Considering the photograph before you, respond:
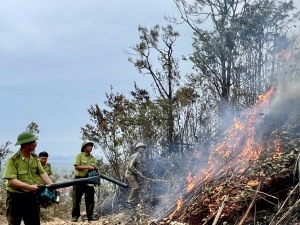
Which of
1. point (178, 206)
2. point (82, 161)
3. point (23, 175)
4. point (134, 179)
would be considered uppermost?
point (23, 175)

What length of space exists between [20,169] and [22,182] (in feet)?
0.74

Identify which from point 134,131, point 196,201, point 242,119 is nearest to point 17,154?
point 196,201

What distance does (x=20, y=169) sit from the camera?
5.48m

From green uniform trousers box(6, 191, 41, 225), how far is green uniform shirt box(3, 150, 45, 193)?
0.32 ft

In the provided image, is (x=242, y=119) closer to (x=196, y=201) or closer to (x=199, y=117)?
(x=196, y=201)

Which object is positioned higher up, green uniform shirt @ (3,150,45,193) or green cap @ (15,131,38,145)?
green cap @ (15,131,38,145)

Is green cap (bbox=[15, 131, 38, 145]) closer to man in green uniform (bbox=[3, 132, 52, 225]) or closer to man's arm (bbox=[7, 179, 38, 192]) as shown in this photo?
man in green uniform (bbox=[3, 132, 52, 225])

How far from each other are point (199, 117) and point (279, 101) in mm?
7659

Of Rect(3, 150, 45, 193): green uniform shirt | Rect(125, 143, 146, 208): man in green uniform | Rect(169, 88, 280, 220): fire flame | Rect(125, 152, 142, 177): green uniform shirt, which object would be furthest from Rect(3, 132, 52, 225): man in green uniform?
Rect(125, 152, 142, 177): green uniform shirt

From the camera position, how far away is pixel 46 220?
10.5 metres

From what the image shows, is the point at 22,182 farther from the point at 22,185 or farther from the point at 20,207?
the point at 20,207

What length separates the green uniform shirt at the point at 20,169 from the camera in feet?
17.7

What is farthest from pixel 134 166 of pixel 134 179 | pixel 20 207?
pixel 20 207

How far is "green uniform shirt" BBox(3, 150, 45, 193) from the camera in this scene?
5383 mm
